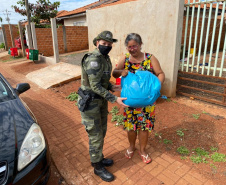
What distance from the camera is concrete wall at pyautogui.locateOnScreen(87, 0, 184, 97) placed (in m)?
4.24

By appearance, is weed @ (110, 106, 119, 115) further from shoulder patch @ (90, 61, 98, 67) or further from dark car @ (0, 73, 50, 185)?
shoulder patch @ (90, 61, 98, 67)

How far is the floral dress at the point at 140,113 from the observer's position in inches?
94.3

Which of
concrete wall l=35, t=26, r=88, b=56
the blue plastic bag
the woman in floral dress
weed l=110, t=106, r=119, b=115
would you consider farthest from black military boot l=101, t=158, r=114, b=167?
concrete wall l=35, t=26, r=88, b=56

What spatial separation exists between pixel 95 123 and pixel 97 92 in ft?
1.34

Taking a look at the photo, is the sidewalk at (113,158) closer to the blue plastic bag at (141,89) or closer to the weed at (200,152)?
the weed at (200,152)

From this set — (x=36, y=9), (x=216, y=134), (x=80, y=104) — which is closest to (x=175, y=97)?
(x=216, y=134)

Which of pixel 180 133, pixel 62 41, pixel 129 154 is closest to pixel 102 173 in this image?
pixel 129 154

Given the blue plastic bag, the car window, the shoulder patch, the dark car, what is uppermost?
the shoulder patch

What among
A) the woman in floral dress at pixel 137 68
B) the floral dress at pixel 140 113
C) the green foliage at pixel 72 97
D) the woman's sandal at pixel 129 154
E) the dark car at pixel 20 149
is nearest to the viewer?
the dark car at pixel 20 149

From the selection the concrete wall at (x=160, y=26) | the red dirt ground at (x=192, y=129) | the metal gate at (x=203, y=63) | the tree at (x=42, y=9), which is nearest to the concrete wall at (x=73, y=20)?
the tree at (x=42, y=9)

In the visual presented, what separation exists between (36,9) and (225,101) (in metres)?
15.7

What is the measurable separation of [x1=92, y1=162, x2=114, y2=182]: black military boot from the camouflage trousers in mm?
107

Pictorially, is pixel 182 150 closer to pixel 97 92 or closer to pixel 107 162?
pixel 107 162

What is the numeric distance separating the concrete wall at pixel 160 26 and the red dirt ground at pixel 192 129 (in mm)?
591
